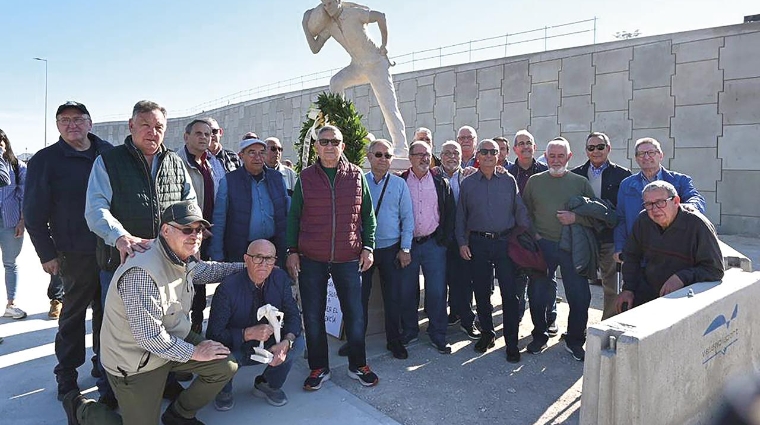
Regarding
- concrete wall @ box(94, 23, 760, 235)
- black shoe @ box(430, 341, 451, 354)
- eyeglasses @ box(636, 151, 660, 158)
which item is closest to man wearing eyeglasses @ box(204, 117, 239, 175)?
black shoe @ box(430, 341, 451, 354)

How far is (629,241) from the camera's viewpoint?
11.8 feet

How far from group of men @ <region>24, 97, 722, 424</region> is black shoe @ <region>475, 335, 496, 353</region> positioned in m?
0.03

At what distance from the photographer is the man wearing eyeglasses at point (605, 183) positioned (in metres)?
4.35

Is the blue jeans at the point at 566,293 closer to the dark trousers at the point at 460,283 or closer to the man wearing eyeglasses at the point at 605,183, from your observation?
the man wearing eyeglasses at the point at 605,183

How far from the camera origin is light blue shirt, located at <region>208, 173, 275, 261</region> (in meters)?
3.60

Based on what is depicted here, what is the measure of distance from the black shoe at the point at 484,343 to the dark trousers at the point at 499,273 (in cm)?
21

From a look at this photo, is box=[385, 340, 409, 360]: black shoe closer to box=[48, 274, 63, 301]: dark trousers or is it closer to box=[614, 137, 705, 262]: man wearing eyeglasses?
box=[614, 137, 705, 262]: man wearing eyeglasses

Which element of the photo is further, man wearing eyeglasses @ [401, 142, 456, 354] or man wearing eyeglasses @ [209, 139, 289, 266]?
man wearing eyeglasses @ [401, 142, 456, 354]

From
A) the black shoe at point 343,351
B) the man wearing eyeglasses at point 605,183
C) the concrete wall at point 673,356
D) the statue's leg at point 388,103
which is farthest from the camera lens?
the statue's leg at point 388,103

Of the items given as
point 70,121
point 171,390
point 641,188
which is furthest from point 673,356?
point 70,121

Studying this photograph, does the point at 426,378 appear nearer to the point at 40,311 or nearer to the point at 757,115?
the point at 40,311

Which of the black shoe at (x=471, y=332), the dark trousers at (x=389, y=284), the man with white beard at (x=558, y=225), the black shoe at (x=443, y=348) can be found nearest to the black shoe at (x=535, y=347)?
the man with white beard at (x=558, y=225)

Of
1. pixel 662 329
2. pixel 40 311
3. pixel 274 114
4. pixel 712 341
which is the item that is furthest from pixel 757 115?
pixel 274 114

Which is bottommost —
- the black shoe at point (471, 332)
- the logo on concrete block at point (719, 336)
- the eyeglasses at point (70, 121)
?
the black shoe at point (471, 332)
